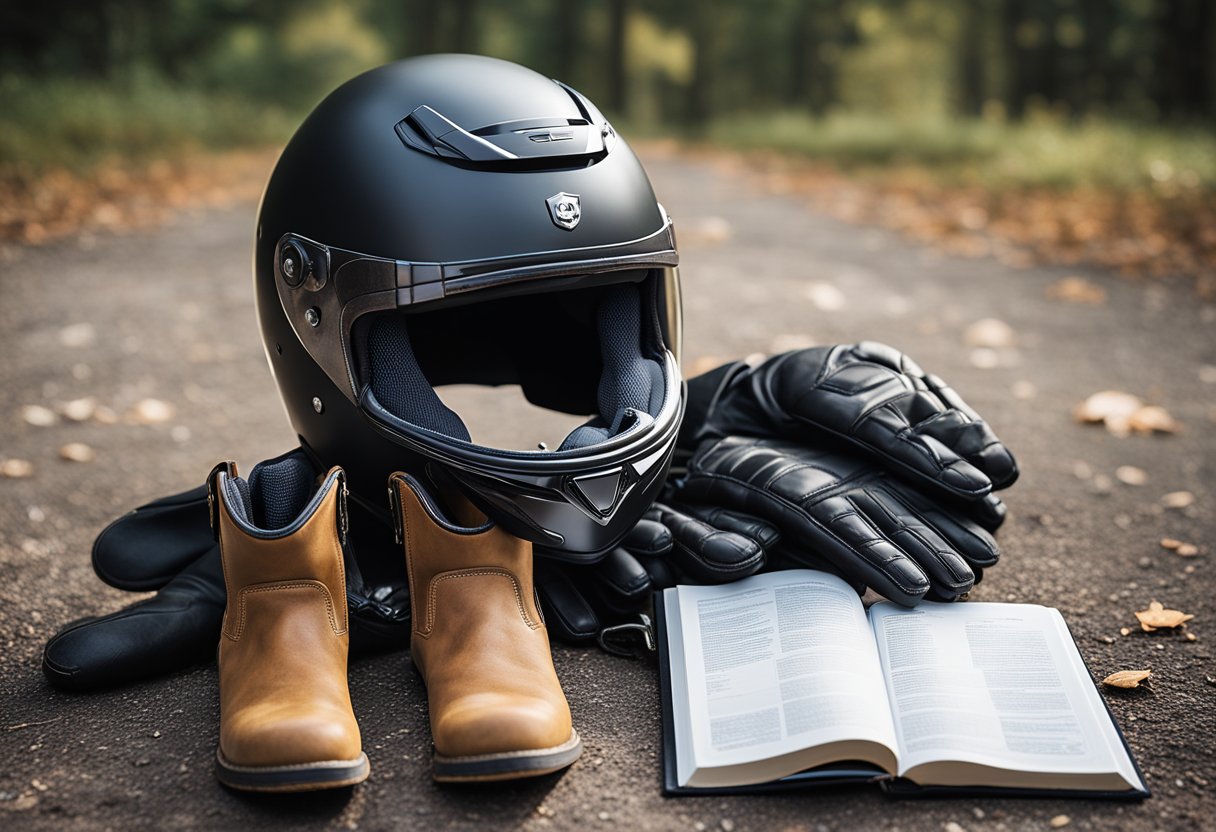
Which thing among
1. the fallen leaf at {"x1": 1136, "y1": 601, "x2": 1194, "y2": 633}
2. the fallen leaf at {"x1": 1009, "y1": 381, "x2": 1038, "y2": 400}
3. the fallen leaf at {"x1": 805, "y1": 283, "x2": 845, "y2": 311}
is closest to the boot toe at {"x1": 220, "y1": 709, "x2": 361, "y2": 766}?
the fallen leaf at {"x1": 1136, "y1": 601, "x2": 1194, "y2": 633}

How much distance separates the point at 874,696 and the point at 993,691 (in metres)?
0.23

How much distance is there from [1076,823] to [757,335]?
289cm

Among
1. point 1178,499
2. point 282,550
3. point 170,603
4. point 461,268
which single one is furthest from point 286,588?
point 1178,499

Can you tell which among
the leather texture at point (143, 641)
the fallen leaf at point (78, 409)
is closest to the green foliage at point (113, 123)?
the fallen leaf at point (78, 409)

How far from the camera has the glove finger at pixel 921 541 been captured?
1.97 m

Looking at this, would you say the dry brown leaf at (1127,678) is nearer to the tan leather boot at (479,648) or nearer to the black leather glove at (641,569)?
the black leather glove at (641,569)

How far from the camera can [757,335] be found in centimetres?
429

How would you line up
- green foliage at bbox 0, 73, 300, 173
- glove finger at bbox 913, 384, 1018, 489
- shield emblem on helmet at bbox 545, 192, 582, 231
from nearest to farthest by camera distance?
shield emblem on helmet at bbox 545, 192, 582, 231, glove finger at bbox 913, 384, 1018, 489, green foliage at bbox 0, 73, 300, 173

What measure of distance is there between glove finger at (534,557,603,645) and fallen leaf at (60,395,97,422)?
2.03 m

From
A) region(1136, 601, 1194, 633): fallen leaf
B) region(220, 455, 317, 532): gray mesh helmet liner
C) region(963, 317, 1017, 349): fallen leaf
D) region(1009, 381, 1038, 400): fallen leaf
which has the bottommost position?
region(963, 317, 1017, 349): fallen leaf

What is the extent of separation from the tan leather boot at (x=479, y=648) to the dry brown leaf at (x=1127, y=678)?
96cm

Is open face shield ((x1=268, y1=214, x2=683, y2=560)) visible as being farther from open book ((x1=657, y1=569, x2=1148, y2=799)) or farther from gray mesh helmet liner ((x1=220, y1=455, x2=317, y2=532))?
open book ((x1=657, y1=569, x2=1148, y2=799))

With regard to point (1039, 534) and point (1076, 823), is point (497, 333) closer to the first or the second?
point (1039, 534)

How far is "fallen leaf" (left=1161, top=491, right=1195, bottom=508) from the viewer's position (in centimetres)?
277
